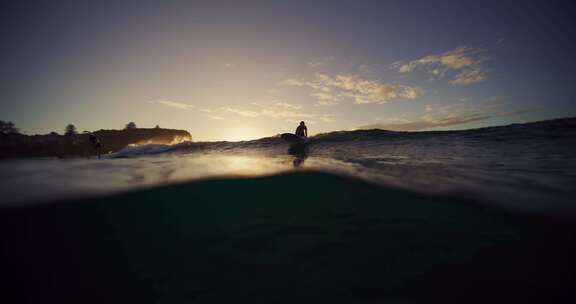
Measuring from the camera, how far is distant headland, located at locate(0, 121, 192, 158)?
19.8 m

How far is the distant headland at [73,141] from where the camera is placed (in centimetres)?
1984

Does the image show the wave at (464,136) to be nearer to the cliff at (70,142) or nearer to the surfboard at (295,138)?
the surfboard at (295,138)

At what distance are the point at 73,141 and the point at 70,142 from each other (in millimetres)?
271

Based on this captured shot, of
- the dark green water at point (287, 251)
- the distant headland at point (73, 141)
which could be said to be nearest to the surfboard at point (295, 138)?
the dark green water at point (287, 251)

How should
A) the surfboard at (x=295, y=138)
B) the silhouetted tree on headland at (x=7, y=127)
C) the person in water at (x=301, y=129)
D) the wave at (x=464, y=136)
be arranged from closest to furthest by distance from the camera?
1. the wave at (x=464, y=136)
2. the surfboard at (x=295, y=138)
3. the person in water at (x=301, y=129)
4. the silhouetted tree on headland at (x=7, y=127)

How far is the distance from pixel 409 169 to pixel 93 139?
16.9m

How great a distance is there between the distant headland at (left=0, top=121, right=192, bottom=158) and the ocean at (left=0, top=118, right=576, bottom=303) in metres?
17.8

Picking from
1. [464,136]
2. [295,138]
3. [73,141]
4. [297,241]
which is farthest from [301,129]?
[73,141]

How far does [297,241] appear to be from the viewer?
7.11ft

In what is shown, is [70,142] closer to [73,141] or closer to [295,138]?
[73,141]

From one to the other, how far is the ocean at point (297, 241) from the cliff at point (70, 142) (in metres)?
19.9

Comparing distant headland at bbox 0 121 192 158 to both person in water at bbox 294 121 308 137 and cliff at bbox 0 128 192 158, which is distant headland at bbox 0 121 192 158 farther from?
person in water at bbox 294 121 308 137

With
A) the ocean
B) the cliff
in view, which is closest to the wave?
the ocean

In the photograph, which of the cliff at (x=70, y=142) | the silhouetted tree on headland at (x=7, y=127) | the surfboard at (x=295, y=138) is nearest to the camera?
the surfboard at (x=295, y=138)
